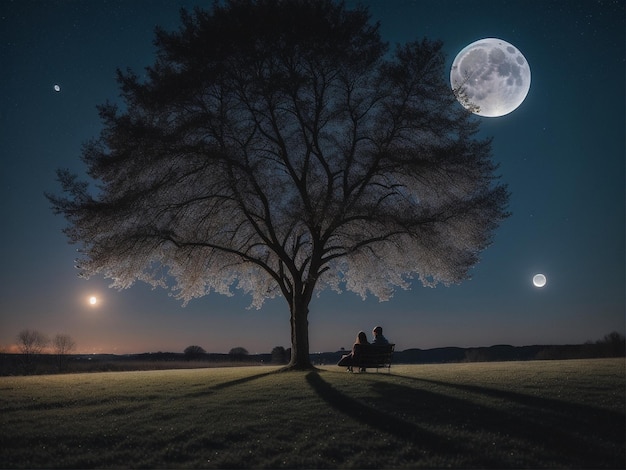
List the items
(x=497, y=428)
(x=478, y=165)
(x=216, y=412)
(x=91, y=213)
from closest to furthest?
(x=497, y=428) < (x=216, y=412) < (x=91, y=213) < (x=478, y=165)

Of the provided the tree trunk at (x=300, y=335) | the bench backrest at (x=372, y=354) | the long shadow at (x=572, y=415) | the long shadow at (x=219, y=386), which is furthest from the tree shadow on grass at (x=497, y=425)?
the tree trunk at (x=300, y=335)

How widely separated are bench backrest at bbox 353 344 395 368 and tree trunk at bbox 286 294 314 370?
3266 mm

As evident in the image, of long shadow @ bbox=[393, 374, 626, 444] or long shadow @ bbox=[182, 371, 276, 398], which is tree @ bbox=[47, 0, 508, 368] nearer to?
long shadow @ bbox=[182, 371, 276, 398]

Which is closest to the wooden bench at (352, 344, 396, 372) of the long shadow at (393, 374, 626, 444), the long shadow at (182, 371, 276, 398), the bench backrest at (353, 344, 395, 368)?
the bench backrest at (353, 344, 395, 368)

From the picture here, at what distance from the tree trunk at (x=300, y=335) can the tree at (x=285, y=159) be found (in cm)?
7

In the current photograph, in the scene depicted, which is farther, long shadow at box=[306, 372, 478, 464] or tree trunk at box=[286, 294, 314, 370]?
tree trunk at box=[286, 294, 314, 370]

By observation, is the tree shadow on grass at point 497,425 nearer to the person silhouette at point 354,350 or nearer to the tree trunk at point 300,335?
the person silhouette at point 354,350

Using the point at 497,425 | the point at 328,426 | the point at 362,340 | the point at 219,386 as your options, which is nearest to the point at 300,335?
the point at 362,340

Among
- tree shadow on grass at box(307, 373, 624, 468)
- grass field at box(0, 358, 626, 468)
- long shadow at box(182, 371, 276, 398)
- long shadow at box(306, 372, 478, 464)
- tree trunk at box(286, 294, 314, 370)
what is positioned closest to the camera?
tree shadow on grass at box(307, 373, 624, 468)

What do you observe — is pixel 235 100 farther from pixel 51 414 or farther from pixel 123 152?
pixel 51 414

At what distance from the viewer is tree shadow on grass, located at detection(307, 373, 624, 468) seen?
307 inches

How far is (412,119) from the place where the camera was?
68.0 feet

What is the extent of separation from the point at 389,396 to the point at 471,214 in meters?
10.1

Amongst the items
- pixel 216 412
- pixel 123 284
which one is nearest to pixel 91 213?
pixel 123 284
